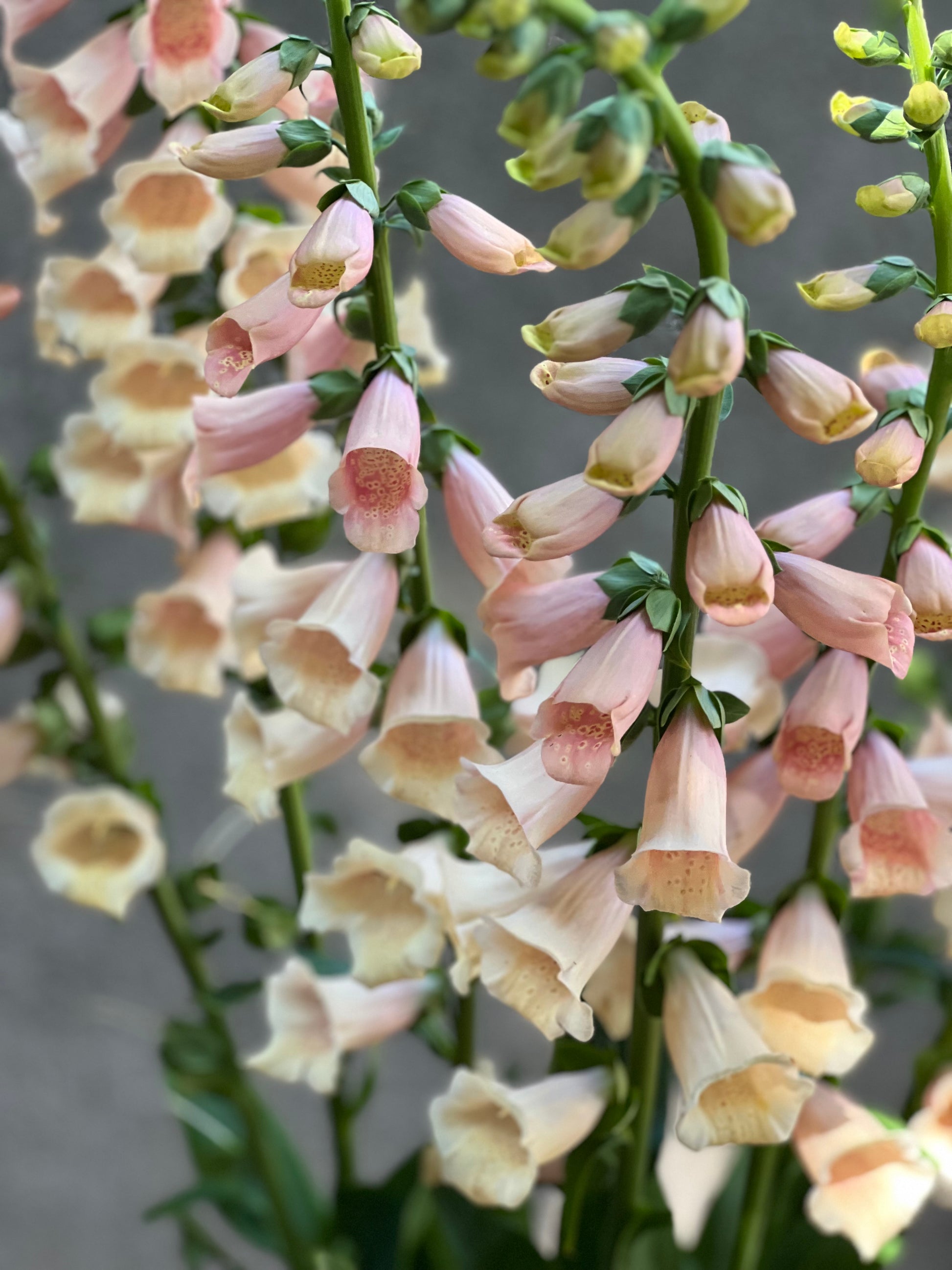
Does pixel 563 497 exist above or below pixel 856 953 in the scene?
above

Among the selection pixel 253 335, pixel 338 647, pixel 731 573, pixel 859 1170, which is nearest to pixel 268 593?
pixel 338 647

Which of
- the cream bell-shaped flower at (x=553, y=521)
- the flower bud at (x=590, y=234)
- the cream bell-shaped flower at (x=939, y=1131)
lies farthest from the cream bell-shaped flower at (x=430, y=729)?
the cream bell-shaped flower at (x=939, y=1131)

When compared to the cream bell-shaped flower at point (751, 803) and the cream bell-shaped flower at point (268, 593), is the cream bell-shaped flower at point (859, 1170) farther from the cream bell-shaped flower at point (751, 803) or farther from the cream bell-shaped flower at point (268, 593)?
the cream bell-shaped flower at point (268, 593)

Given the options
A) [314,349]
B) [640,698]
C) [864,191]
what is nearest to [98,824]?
[314,349]

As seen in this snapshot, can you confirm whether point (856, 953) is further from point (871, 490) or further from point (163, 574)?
point (163, 574)

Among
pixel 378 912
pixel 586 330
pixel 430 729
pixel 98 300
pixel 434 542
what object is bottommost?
pixel 434 542

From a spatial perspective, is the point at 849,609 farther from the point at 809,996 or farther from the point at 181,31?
the point at 181,31
